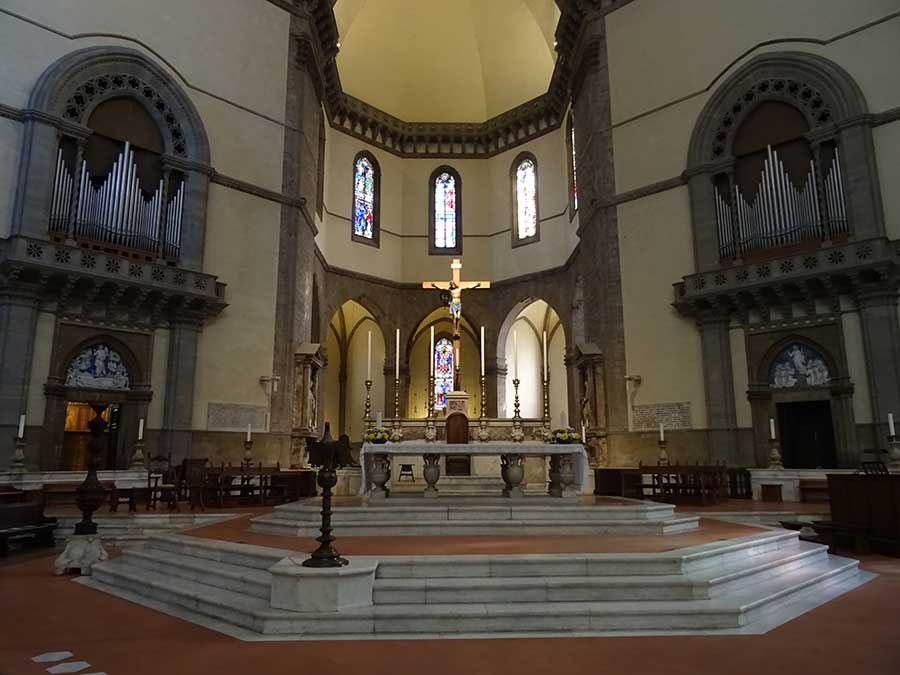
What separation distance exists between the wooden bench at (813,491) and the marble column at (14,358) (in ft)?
50.2

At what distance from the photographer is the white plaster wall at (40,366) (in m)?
13.0

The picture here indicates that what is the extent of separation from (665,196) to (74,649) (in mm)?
15785

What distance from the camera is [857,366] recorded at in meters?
13.3

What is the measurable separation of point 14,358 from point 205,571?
29.9 ft

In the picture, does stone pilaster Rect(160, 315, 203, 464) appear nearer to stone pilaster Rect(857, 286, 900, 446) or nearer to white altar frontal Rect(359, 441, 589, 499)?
white altar frontal Rect(359, 441, 589, 499)

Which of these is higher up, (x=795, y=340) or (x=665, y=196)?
(x=665, y=196)

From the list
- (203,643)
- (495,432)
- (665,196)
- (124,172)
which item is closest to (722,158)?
(665,196)

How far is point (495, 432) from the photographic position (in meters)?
18.2

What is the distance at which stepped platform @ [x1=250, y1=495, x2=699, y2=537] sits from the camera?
829cm

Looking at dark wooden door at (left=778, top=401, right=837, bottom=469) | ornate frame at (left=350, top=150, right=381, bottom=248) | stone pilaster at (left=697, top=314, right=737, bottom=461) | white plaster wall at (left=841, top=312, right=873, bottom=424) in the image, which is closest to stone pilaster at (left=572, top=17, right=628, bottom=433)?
stone pilaster at (left=697, top=314, right=737, bottom=461)

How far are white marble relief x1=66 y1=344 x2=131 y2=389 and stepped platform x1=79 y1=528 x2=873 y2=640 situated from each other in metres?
8.02

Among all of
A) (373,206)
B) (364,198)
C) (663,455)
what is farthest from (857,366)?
(364,198)

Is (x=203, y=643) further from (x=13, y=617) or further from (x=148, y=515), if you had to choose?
(x=148, y=515)

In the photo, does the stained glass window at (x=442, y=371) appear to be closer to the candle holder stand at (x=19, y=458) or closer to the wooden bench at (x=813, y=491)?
the wooden bench at (x=813, y=491)
